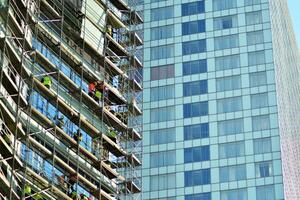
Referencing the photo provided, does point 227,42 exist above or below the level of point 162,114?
above

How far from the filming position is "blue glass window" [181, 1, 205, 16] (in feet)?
375

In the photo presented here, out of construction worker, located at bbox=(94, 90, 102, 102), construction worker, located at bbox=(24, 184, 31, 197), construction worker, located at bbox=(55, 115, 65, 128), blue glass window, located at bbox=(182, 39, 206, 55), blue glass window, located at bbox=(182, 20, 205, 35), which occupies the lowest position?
construction worker, located at bbox=(24, 184, 31, 197)

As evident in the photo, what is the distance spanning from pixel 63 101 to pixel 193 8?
63329mm

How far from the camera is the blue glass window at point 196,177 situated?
4035 inches

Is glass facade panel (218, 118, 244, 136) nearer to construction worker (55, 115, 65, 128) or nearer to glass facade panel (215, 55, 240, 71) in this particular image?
glass facade panel (215, 55, 240, 71)

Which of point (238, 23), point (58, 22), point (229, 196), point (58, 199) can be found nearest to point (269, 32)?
point (238, 23)

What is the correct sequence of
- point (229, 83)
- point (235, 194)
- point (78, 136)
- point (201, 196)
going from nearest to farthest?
point (78, 136), point (235, 194), point (201, 196), point (229, 83)

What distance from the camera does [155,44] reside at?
115125mm

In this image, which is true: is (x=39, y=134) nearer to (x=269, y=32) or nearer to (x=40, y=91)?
(x=40, y=91)

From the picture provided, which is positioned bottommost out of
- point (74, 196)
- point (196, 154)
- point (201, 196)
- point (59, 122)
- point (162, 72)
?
point (74, 196)

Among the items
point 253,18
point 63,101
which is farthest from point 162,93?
point 63,101

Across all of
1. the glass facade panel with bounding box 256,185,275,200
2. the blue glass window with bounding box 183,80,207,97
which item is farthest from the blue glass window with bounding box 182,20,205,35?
the glass facade panel with bounding box 256,185,275,200

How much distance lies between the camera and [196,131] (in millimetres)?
105938

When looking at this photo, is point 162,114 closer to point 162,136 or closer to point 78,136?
point 162,136
